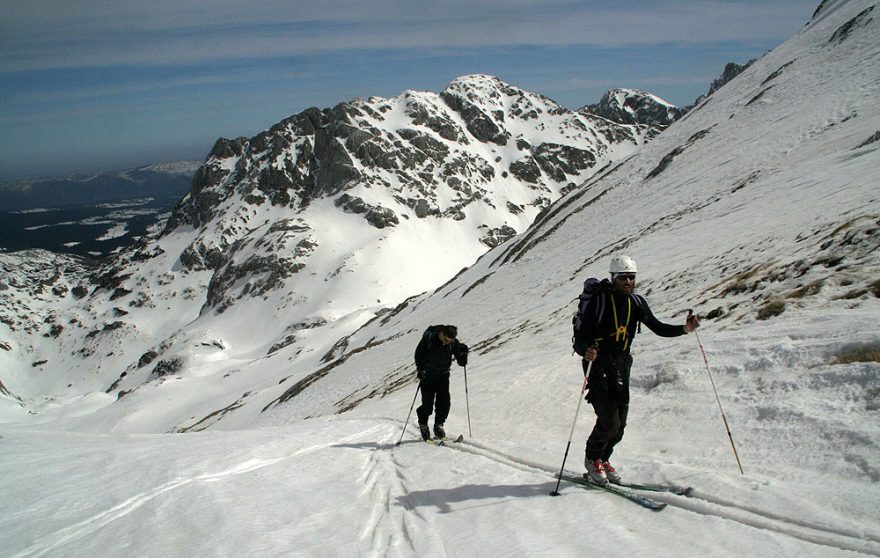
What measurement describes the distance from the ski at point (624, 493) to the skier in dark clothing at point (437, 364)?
12.5 ft

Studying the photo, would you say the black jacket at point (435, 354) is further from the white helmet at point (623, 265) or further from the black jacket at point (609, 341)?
the white helmet at point (623, 265)

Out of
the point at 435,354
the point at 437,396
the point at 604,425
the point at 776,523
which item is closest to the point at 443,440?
the point at 437,396

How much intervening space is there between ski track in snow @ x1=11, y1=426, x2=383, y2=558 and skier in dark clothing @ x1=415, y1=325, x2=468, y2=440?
2.92 meters

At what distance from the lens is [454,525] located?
18.8ft


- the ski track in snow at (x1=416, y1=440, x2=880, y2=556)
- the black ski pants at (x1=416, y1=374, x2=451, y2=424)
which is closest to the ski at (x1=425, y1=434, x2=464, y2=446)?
the black ski pants at (x1=416, y1=374, x2=451, y2=424)

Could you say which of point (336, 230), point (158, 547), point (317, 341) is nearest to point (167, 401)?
point (317, 341)

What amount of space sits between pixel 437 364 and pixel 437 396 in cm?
86

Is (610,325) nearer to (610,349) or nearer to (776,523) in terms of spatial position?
(610,349)

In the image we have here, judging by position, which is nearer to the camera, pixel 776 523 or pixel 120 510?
pixel 776 523

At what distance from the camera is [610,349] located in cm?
630

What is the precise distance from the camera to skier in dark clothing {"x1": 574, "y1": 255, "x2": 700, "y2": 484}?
6285mm

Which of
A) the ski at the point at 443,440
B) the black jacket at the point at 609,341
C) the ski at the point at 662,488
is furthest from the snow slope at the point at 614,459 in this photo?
the black jacket at the point at 609,341

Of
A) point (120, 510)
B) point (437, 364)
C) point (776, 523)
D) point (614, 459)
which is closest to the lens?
point (776, 523)

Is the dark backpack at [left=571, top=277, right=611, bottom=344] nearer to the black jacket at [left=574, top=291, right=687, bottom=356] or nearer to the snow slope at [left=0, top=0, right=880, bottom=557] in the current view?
the black jacket at [left=574, top=291, right=687, bottom=356]
